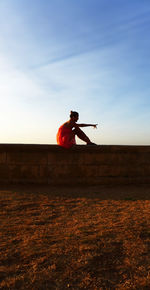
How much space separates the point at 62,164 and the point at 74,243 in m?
3.57

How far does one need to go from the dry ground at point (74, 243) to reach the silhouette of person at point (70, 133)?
1821 mm

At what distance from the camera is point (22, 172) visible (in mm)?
5852

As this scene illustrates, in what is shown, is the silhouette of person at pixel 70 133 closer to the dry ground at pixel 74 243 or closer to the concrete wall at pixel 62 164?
the concrete wall at pixel 62 164

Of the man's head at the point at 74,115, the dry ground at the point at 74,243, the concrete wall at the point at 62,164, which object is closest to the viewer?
the dry ground at the point at 74,243

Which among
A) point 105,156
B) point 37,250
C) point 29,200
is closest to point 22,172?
point 29,200

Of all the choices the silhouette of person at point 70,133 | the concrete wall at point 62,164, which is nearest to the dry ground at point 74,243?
the concrete wall at point 62,164

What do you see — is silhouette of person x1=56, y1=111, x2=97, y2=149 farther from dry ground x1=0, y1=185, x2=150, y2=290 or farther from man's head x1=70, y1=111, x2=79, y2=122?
dry ground x1=0, y1=185, x2=150, y2=290

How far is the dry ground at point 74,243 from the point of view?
69.8 inches

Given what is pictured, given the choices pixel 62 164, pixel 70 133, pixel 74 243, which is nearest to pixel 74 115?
pixel 70 133

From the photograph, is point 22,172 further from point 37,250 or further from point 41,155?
point 37,250

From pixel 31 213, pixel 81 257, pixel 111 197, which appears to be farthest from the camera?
pixel 111 197

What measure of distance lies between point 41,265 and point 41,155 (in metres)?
4.00

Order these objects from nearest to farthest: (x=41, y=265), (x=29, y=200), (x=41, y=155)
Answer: (x=41, y=265) → (x=29, y=200) → (x=41, y=155)

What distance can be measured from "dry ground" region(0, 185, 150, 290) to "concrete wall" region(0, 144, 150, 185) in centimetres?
145
